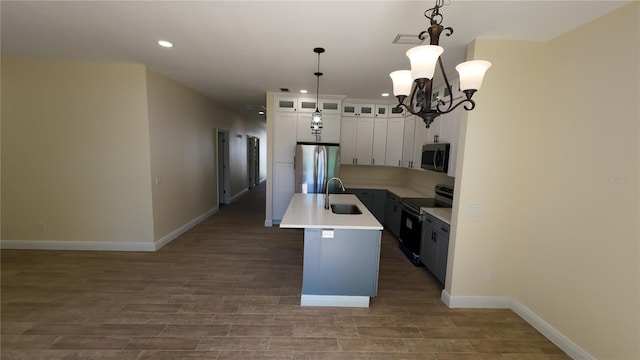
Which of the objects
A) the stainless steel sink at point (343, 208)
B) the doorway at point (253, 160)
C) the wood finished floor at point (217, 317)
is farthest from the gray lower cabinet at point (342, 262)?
the doorway at point (253, 160)

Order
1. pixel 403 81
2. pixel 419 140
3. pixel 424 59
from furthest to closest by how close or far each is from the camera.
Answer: pixel 419 140
pixel 403 81
pixel 424 59

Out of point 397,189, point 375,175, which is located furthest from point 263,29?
point 375,175

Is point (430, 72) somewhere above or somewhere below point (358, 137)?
above

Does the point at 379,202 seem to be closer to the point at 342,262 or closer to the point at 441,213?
the point at 441,213

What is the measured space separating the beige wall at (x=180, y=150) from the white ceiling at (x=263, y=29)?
64 cm

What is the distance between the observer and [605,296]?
76.2 inches

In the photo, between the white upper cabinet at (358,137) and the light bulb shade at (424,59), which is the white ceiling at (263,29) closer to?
the light bulb shade at (424,59)

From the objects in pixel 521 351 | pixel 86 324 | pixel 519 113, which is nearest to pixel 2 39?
pixel 86 324

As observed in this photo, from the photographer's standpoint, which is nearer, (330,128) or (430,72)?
(430,72)

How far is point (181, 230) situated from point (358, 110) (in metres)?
4.15

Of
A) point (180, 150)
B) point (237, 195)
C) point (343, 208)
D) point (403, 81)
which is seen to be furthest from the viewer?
point (237, 195)

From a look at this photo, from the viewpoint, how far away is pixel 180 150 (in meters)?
4.73

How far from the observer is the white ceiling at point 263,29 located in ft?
6.63

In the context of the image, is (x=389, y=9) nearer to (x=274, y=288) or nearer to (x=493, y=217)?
(x=493, y=217)
